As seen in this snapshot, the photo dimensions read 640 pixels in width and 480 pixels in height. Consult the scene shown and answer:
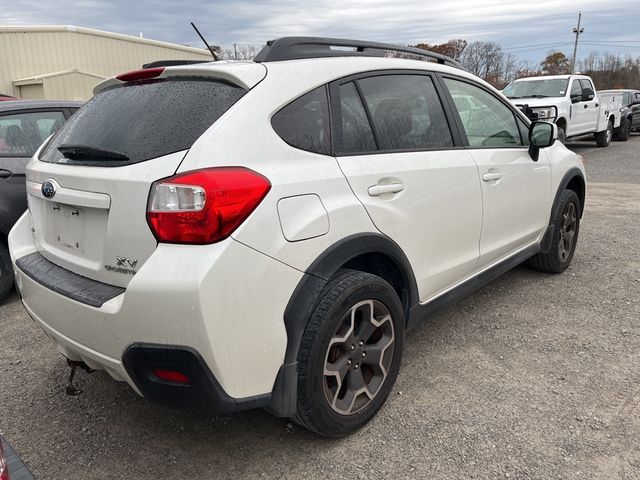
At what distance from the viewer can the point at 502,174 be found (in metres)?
3.45

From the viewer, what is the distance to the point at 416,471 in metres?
2.30

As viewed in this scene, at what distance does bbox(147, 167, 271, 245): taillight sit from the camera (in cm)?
189

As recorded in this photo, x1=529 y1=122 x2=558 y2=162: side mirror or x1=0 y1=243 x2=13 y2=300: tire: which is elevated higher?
x1=529 y1=122 x2=558 y2=162: side mirror

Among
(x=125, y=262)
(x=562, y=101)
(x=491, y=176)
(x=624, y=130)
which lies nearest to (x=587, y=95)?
(x=562, y=101)

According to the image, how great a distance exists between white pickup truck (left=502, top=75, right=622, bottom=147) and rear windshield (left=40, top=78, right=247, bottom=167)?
36.6 ft

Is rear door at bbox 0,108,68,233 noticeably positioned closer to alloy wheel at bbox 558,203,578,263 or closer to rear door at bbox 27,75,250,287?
rear door at bbox 27,75,250,287

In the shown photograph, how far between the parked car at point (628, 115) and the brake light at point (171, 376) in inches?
778

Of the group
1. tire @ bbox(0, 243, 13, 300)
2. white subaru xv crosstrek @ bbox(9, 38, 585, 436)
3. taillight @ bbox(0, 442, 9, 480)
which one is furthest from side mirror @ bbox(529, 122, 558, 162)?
tire @ bbox(0, 243, 13, 300)

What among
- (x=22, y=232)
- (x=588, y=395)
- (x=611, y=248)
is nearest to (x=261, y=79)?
(x=22, y=232)

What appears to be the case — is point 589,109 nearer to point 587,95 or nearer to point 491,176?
point 587,95

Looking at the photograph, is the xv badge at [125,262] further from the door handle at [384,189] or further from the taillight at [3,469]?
the door handle at [384,189]

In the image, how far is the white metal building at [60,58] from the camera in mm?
18172

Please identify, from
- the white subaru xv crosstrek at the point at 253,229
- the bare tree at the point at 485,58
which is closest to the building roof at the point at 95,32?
the white subaru xv crosstrek at the point at 253,229

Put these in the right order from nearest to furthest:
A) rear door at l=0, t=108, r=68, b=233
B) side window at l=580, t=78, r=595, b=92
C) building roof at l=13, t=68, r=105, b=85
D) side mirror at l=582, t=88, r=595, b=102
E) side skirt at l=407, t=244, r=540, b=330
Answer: side skirt at l=407, t=244, r=540, b=330
rear door at l=0, t=108, r=68, b=233
side mirror at l=582, t=88, r=595, b=102
side window at l=580, t=78, r=595, b=92
building roof at l=13, t=68, r=105, b=85
